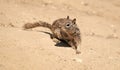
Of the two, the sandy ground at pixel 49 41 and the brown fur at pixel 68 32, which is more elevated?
the brown fur at pixel 68 32

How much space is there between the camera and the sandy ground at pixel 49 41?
6898 mm

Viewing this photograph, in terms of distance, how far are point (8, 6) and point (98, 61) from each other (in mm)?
4354

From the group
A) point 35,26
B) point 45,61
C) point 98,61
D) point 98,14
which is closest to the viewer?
point 45,61

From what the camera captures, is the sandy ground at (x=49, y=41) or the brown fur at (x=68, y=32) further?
the brown fur at (x=68, y=32)

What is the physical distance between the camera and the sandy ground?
690 centimetres

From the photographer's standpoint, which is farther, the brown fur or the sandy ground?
the brown fur

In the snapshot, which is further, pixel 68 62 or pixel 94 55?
pixel 94 55

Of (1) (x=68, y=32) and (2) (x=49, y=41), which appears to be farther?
(2) (x=49, y=41)

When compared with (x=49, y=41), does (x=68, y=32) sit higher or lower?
higher

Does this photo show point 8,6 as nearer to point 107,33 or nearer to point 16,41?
point 107,33

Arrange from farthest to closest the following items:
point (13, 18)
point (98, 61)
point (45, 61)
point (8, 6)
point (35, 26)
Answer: point (8, 6), point (13, 18), point (35, 26), point (98, 61), point (45, 61)

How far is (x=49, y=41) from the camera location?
26.7ft

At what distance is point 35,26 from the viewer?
8.99 meters

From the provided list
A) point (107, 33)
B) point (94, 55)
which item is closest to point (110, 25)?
point (107, 33)
